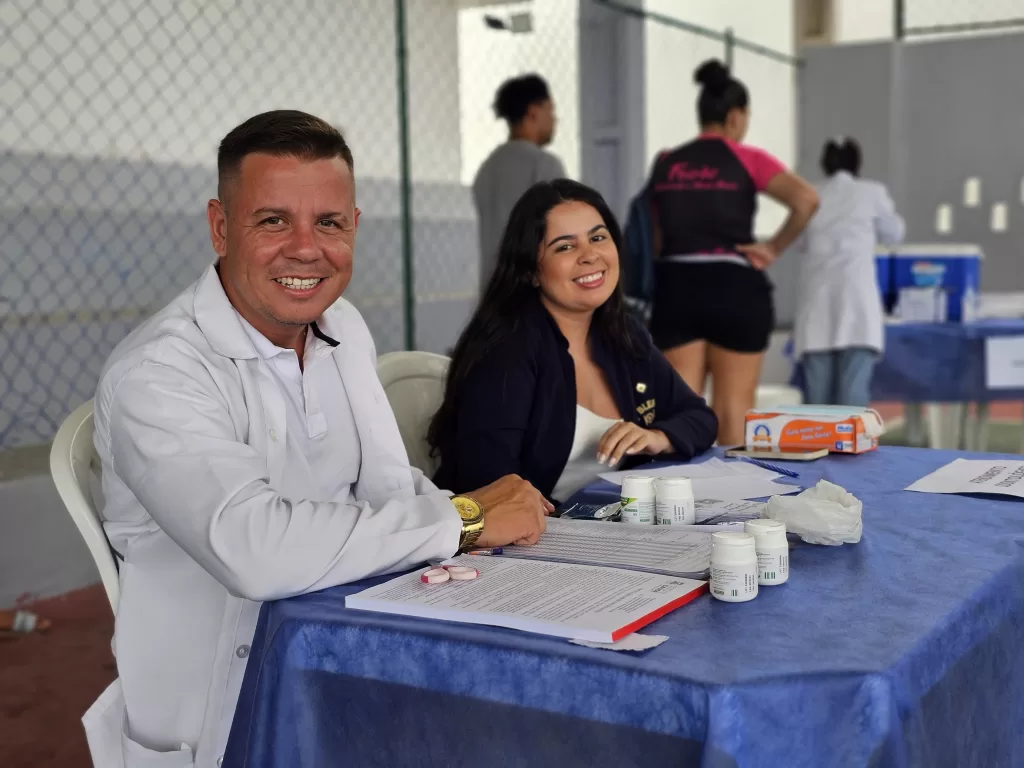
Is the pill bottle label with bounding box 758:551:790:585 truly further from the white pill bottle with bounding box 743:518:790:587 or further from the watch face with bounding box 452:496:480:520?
the watch face with bounding box 452:496:480:520

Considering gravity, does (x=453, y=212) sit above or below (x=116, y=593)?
above

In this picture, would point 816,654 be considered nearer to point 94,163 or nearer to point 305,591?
point 305,591

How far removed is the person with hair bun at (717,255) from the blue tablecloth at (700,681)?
238cm

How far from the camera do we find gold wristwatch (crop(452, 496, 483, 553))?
127 cm

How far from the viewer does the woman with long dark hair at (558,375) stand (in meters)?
1.96

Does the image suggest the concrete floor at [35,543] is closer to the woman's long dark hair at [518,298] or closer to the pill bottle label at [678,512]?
the woman's long dark hair at [518,298]

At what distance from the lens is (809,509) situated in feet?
4.18

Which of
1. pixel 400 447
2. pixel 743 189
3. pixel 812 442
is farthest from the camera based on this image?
pixel 743 189

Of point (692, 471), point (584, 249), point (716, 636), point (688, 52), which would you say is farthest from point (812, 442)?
point (688, 52)

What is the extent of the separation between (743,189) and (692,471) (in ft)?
6.64

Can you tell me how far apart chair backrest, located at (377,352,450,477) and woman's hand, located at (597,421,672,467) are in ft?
1.22

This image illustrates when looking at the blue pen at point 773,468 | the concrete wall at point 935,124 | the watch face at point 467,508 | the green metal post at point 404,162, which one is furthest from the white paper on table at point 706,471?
the concrete wall at point 935,124

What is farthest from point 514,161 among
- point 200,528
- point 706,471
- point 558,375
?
point 200,528

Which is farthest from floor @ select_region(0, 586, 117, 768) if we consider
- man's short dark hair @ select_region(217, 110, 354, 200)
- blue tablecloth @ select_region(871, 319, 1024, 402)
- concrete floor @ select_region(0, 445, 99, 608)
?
blue tablecloth @ select_region(871, 319, 1024, 402)
